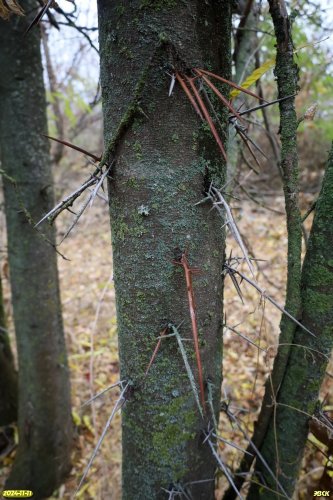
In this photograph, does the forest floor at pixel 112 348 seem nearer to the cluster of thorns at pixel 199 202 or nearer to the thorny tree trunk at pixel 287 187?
the thorny tree trunk at pixel 287 187

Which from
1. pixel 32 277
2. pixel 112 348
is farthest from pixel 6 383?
pixel 32 277

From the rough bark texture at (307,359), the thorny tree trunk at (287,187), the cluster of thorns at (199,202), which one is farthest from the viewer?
the rough bark texture at (307,359)

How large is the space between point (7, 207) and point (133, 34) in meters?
1.94

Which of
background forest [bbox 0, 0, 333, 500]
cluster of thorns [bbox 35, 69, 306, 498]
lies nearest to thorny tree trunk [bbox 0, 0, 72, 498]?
background forest [bbox 0, 0, 333, 500]

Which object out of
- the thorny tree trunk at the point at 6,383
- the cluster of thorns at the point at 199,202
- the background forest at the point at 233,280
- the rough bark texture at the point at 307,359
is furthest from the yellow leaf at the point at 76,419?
the cluster of thorns at the point at 199,202

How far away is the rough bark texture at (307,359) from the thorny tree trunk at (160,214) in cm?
29

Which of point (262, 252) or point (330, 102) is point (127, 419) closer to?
point (262, 252)

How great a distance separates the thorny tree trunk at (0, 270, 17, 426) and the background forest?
93 millimetres

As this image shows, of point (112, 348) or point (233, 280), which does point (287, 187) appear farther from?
point (112, 348)

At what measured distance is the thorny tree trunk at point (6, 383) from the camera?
292 cm

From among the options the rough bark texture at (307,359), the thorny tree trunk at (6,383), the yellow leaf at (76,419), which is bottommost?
the yellow leaf at (76,419)

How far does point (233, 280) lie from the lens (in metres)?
0.79

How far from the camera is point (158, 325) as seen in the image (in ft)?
2.44

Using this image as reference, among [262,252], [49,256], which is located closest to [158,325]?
[49,256]
